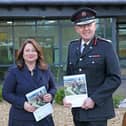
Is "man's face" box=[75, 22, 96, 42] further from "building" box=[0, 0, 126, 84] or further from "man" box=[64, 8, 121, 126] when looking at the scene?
"building" box=[0, 0, 126, 84]

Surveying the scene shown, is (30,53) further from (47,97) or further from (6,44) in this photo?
(6,44)

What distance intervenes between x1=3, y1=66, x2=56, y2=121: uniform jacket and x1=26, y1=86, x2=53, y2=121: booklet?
0.19ft

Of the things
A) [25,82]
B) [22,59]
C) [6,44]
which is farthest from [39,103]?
[6,44]

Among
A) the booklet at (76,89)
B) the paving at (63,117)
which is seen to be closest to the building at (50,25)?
the paving at (63,117)

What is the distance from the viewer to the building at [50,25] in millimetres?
18172

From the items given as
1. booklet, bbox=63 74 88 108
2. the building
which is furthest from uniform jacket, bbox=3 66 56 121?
the building

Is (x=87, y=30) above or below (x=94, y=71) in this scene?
above

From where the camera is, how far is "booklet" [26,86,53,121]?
16.4 ft

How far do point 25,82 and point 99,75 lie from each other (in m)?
0.89

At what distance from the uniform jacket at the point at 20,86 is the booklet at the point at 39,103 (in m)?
0.06

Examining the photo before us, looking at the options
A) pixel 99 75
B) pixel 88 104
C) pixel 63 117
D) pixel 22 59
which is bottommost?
pixel 63 117

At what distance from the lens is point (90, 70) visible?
4.58 metres

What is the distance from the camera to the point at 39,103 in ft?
16.4

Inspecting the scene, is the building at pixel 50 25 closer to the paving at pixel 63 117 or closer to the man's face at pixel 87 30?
the paving at pixel 63 117
